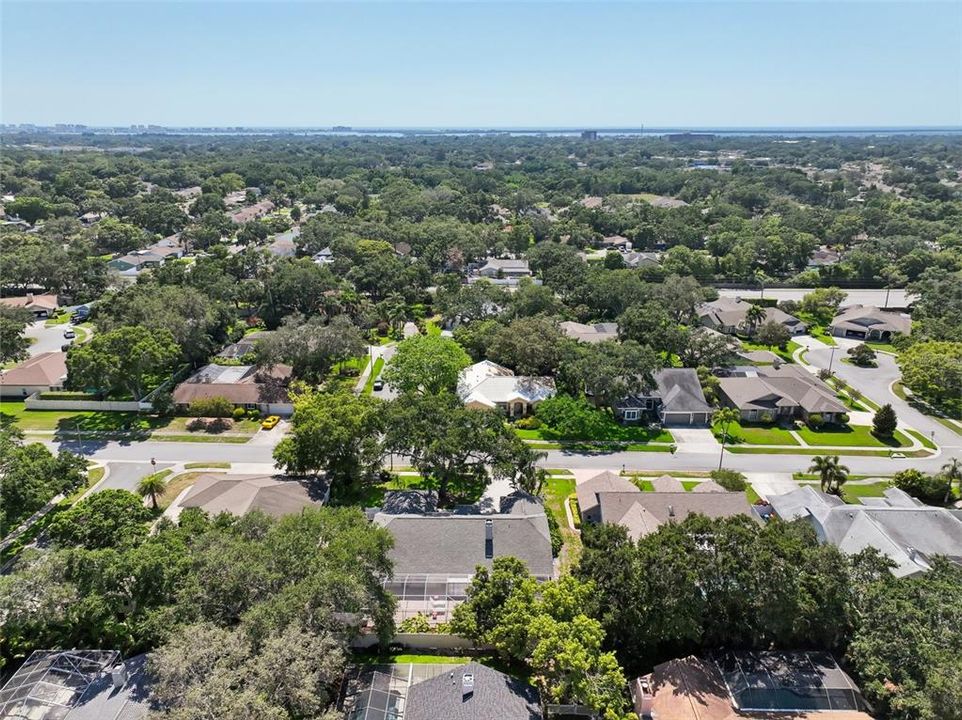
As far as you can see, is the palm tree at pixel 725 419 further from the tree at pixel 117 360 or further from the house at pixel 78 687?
the tree at pixel 117 360

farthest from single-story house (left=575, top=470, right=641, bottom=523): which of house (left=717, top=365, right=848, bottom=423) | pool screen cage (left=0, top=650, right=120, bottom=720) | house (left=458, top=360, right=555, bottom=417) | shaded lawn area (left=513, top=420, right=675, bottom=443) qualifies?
pool screen cage (left=0, top=650, right=120, bottom=720)

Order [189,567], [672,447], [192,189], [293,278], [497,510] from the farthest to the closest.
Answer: [192,189]
[293,278]
[672,447]
[497,510]
[189,567]

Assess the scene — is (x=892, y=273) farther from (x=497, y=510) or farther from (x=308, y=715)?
(x=308, y=715)

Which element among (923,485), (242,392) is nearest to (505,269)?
(242,392)

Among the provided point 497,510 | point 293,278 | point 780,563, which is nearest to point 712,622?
point 780,563

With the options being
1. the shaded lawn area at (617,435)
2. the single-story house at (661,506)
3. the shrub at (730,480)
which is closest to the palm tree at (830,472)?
the shrub at (730,480)

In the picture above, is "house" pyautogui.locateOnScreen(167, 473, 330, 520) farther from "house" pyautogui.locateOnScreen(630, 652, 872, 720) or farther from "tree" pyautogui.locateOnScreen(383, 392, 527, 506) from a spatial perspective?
"house" pyautogui.locateOnScreen(630, 652, 872, 720)

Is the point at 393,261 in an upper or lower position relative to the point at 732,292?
upper
